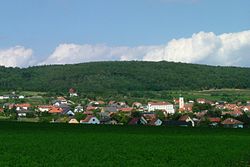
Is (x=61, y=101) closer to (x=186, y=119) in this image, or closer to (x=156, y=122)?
(x=156, y=122)

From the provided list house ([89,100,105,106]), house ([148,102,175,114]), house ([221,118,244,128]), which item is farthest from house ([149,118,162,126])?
house ([89,100,105,106])

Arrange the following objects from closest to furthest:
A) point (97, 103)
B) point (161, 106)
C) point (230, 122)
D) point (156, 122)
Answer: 1. point (230, 122)
2. point (156, 122)
3. point (161, 106)
4. point (97, 103)

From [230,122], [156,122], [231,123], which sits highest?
[230,122]

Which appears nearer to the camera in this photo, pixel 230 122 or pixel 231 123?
pixel 231 123

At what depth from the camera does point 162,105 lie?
167000 millimetres

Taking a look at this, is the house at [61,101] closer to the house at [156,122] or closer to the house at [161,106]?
the house at [161,106]

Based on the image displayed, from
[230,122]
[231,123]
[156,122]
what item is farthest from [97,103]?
[231,123]

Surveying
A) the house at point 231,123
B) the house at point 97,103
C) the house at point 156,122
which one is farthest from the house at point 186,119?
the house at point 97,103

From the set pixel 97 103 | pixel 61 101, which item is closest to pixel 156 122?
pixel 97 103

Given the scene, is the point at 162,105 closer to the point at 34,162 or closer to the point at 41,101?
the point at 41,101

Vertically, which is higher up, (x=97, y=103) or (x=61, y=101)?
(x=61, y=101)

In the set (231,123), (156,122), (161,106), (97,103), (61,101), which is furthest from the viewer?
(61,101)

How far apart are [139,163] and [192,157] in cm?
392

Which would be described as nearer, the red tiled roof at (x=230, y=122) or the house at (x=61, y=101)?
the red tiled roof at (x=230, y=122)
